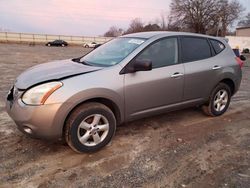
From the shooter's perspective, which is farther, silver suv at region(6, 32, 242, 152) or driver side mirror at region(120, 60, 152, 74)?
driver side mirror at region(120, 60, 152, 74)

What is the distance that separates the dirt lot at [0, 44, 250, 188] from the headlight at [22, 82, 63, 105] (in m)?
0.81

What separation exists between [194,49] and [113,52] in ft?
4.96

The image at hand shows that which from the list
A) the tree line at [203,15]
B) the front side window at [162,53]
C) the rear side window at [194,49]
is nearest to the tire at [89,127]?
the front side window at [162,53]

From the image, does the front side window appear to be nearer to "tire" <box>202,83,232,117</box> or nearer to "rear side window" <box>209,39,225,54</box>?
"rear side window" <box>209,39,225,54</box>

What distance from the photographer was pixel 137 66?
11.8 feet

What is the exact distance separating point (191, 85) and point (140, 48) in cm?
122

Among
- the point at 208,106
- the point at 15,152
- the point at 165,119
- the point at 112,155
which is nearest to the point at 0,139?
the point at 15,152

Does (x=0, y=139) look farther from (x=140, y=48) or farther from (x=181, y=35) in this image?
(x=181, y=35)

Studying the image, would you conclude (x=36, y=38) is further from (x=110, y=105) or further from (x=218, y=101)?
(x=110, y=105)

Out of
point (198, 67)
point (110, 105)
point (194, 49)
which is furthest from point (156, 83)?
point (194, 49)

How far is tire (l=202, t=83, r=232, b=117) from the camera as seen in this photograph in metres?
4.92

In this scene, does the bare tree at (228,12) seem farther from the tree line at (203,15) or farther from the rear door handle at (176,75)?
the rear door handle at (176,75)

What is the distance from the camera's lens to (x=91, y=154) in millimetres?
3488

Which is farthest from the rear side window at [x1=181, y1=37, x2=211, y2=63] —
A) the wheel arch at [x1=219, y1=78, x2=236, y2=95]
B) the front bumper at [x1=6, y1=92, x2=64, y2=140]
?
the front bumper at [x1=6, y1=92, x2=64, y2=140]
